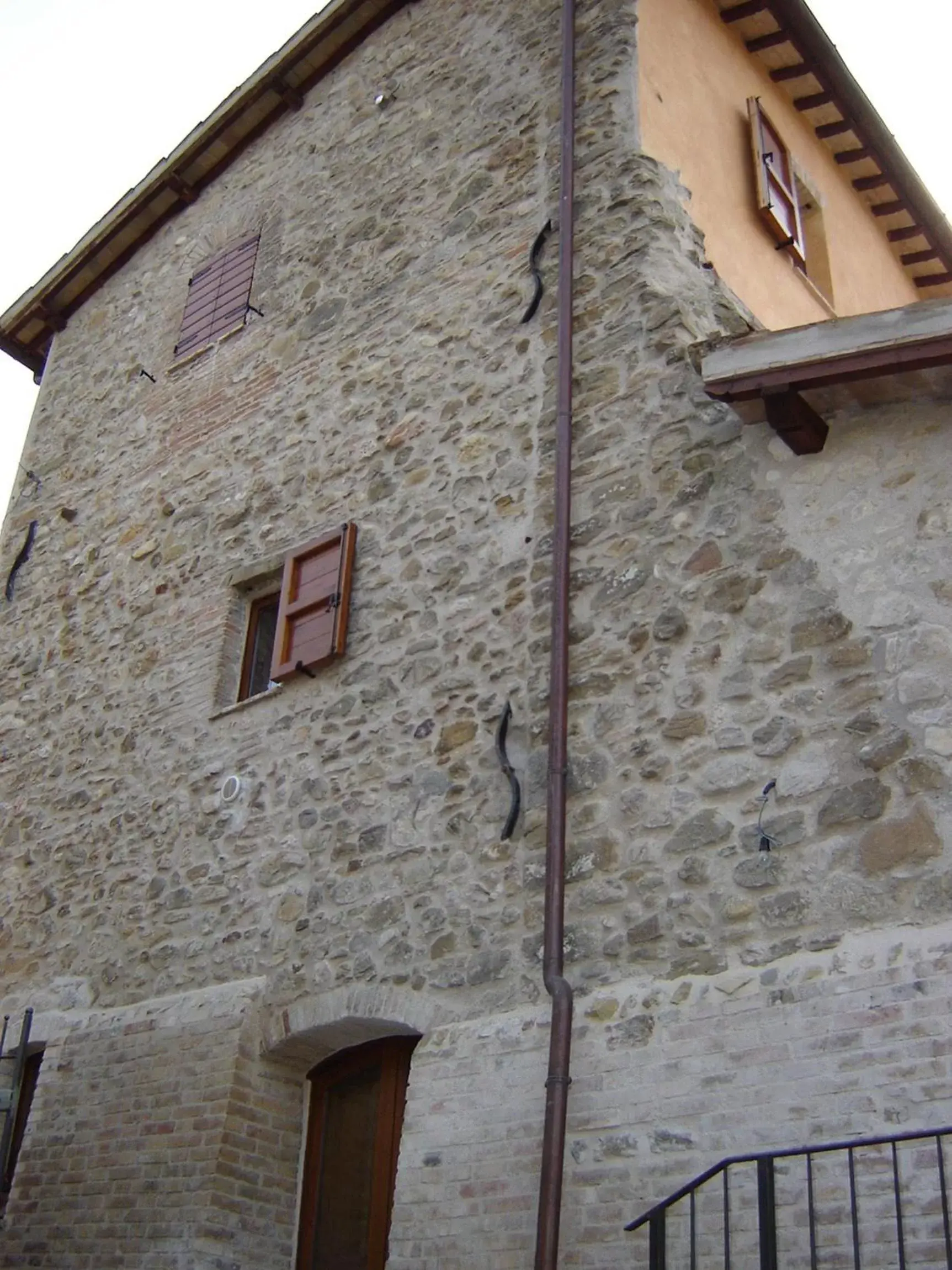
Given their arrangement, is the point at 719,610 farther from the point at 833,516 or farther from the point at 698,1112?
the point at 698,1112

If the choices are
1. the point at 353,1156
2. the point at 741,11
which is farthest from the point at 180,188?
the point at 353,1156

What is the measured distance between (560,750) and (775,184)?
5.60 m

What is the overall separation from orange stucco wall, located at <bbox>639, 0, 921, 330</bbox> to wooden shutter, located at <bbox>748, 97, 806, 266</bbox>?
7cm

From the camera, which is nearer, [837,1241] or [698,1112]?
[837,1241]

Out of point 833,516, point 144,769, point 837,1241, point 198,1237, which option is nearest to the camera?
point 837,1241

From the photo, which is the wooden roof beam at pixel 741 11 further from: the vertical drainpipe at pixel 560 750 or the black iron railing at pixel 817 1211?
the black iron railing at pixel 817 1211

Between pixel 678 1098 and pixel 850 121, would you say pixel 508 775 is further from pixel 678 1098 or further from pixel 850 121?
pixel 850 121

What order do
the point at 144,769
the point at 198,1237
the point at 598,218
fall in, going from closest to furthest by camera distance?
the point at 198,1237 → the point at 598,218 → the point at 144,769

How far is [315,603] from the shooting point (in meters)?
8.87

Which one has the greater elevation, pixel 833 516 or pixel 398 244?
pixel 398 244

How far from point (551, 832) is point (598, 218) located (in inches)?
160

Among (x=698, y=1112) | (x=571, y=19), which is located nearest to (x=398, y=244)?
(x=571, y=19)

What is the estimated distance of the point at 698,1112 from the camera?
226 inches

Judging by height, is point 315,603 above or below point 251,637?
below
